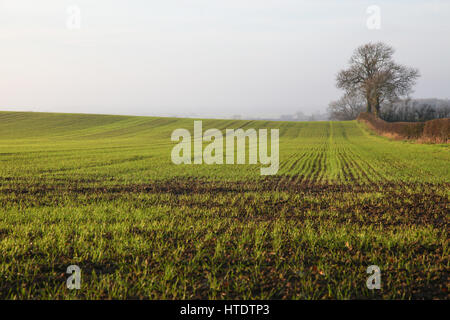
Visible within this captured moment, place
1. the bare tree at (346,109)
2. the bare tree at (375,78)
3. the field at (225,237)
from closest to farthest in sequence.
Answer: the field at (225,237) → the bare tree at (375,78) → the bare tree at (346,109)

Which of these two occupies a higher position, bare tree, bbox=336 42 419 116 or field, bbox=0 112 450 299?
bare tree, bbox=336 42 419 116

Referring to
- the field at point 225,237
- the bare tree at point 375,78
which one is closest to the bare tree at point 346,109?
the bare tree at point 375,78

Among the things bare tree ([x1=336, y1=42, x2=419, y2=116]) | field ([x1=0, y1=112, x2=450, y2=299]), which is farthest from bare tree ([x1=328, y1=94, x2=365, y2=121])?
field ([x1=0, y1=112, x2=450, y2=299])

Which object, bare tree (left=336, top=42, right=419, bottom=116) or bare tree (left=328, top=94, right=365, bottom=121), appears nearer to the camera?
bare tree (left=336, top=42, right=419, bottom=116)

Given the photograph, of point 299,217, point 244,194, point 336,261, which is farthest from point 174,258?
point 244,194

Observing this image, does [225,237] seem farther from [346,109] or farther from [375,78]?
[346,109]

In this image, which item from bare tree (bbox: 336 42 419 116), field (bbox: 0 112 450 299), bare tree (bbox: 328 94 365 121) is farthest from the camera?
bare tree (bbox: 328 94 365 121)

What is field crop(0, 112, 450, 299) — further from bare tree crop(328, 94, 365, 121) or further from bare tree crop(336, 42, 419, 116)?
bare tree crop(328, 94, 365, 121)

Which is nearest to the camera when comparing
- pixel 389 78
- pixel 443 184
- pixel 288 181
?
pixel 443 184

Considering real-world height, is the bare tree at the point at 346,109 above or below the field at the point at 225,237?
above

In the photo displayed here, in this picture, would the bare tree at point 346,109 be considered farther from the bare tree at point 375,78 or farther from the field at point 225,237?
A: the field at point 225,237

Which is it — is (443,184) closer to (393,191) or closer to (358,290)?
(393,191)

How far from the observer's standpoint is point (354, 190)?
11.0 m
